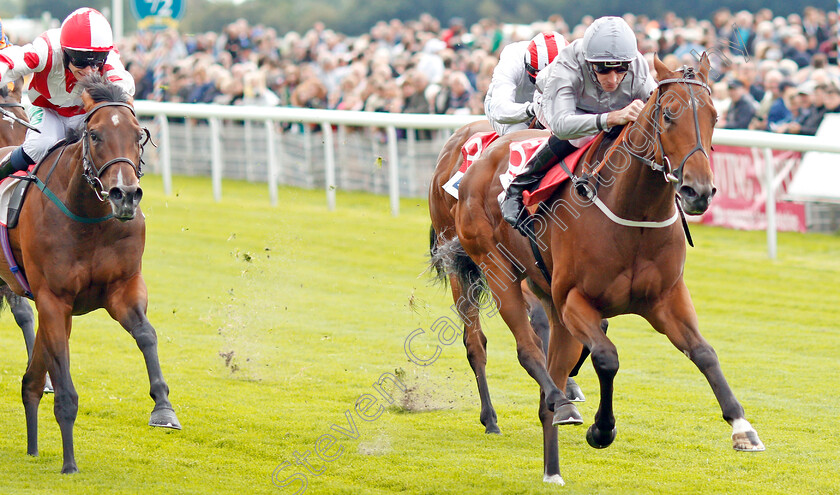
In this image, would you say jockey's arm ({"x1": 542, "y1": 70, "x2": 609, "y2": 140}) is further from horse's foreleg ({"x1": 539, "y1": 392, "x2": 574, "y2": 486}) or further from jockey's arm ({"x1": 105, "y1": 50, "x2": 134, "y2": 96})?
jockey's arm ({"x1": 105, "y1": 50, "x2": 134, "y2": 96})

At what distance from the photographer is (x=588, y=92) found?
200 inches

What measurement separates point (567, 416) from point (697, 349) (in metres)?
0.62

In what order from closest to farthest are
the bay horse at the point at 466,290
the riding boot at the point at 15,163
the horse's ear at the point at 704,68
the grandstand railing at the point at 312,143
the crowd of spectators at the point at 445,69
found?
1. the horse's ear at the point at 704,68
2. the riding boot at the point at 15,163
3. the bay horse at the point at 466,290
4. the crowd of spectators at the point at 445,69
5. the grandstand railing at the point at 312,143

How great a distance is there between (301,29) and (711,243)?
3606 cm

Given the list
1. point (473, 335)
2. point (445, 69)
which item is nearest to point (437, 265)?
point (473, 335)

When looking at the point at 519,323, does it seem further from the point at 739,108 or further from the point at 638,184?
the point at 739,108

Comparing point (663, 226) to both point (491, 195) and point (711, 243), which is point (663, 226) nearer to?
point (491, 195)

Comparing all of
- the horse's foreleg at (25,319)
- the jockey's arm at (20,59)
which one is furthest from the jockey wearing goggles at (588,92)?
the horse's foreleg at (25,319)

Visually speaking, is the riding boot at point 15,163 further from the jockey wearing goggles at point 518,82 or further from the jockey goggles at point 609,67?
the jockey goggles at point 609,67

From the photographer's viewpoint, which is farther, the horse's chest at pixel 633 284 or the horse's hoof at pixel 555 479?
the horse's hoof at pixel 555 479

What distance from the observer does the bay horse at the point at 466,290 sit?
20.2 feet

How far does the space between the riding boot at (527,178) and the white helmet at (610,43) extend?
19.0 inches

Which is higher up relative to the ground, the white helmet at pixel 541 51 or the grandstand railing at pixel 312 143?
the white helmet at pixel 541 51

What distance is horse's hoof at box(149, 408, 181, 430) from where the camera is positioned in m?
4.88
